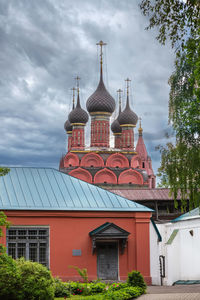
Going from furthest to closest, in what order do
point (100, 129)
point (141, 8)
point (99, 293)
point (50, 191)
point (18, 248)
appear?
point (100, 129) → point (50, 191) → point (18, 248) → point (99, 293) → point (141, 8)

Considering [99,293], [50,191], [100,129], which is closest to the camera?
[99,293]

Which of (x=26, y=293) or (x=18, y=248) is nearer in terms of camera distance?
(x=26, y=293)

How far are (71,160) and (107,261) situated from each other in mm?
36213

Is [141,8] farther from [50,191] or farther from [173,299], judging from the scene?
[50,191]

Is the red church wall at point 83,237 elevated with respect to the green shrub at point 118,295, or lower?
elevated

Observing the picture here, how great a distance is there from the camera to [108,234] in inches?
800

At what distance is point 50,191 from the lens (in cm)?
2119

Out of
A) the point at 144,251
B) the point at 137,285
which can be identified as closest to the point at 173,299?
the point at 137,285

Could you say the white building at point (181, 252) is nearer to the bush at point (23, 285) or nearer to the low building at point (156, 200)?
the bush at point (23, 285)

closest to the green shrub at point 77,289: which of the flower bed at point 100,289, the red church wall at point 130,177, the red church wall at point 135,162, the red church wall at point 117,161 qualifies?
the flower bed at point 100,289

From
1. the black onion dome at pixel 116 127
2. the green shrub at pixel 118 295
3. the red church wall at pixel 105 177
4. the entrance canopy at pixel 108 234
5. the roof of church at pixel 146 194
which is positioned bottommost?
the green shrub at pixel 118 295

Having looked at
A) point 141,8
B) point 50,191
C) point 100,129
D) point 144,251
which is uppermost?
point 100,129

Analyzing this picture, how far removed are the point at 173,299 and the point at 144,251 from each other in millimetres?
6745

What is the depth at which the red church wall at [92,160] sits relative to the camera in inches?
2211
